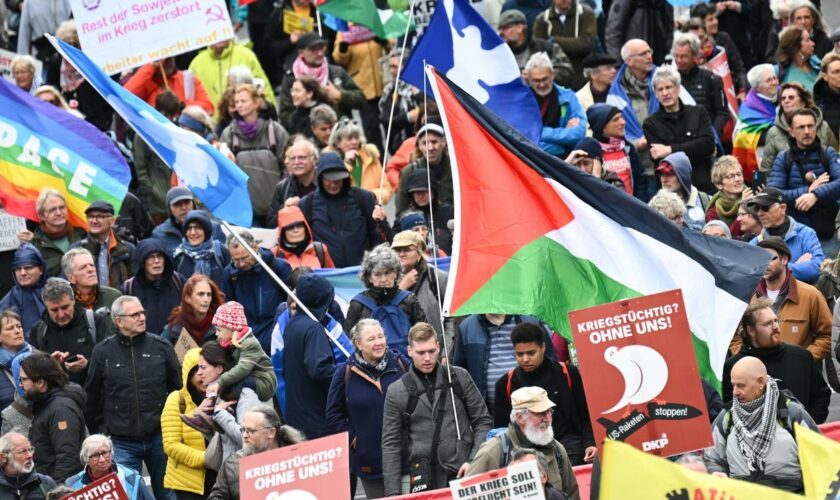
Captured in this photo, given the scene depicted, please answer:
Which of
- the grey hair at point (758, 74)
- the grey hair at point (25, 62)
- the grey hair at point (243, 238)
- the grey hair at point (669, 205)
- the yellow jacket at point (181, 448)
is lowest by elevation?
the yellow jacket at point (181, 448)

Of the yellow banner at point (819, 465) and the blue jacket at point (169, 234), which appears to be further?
the blue jacket at point (169, 234)

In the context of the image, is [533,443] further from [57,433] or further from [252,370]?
[57,433]

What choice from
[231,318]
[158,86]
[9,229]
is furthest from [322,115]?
[231,318]

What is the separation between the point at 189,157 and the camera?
13.4 meters

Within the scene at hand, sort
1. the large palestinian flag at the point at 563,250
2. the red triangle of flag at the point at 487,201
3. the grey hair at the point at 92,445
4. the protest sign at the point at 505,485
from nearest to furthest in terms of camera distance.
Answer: the protest sign at the point at 505,485 → the large palestinian flag at the point at 563,250 → the red triangle of flag at the point at 487,201 → the grey hair at the point at 92,445

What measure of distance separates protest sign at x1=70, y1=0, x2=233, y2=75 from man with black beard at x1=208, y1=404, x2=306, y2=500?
7.06 meters

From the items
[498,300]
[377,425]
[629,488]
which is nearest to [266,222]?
[377,425]

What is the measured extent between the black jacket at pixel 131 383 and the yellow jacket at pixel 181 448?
44 centimetres

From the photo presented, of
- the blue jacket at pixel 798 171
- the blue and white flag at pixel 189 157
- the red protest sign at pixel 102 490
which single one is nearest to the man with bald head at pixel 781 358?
the blue and white flag at pixel 189 157

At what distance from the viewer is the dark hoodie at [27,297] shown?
14.7m

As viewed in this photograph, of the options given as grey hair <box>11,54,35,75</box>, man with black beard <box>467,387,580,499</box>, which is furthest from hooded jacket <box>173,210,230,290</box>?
man with black beard <box>467,387,580,499</box>

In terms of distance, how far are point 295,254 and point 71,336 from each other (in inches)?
78.6

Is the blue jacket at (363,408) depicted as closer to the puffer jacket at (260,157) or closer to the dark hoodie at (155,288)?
the dark hoodie at (155,288)

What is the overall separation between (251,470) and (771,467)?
9.95ft
